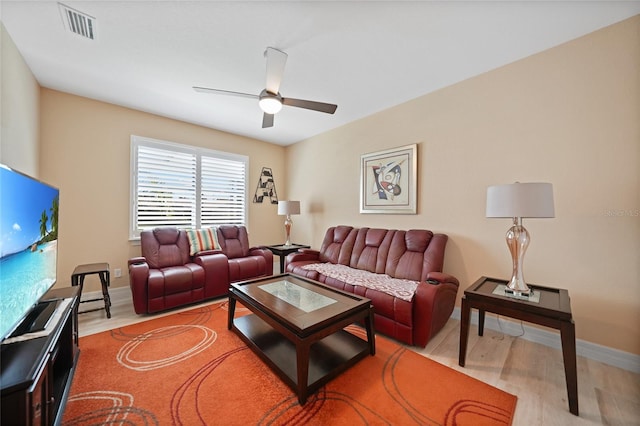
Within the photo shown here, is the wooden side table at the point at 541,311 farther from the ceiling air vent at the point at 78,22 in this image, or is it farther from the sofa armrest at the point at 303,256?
the ceiling air vent at the point at 78,22

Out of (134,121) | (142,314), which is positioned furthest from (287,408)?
(134,121)

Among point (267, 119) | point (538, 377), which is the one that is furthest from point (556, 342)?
point (267, 119)

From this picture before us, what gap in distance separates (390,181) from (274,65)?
6.72ft

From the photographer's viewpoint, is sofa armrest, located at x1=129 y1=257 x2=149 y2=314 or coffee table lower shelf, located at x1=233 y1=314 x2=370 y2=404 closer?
coffee table lower shelf, located at x1=233 y1=314 x2=370 y2=404

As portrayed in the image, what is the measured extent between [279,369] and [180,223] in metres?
3.05

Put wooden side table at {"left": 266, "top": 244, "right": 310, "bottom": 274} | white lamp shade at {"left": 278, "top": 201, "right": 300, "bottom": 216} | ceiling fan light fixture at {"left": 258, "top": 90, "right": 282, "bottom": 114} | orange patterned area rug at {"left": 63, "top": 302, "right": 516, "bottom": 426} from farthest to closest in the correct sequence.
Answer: white lamp shade at {"left": 278, "top": 201, "right": 300, "bottom": 216}
wooden side table at {"left": 266, "top": 244, "right": 310, "bottom": 274}
ceiling fan light fixture at {"left": 258, "top": 90, "right": 282, "bottom": 114}
orange patterned area rug at {"left": 63, "top": 302, "right": 516, "bottom": 426}

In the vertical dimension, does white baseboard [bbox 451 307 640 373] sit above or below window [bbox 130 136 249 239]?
below

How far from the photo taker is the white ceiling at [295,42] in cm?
177

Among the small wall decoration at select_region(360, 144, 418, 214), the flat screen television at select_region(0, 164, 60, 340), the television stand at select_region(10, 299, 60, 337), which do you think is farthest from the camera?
the small wall decoration at select_region(360, 144, 418, 214)

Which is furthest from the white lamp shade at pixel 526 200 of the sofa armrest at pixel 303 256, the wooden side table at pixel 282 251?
the wooden side table at pixel 282 251

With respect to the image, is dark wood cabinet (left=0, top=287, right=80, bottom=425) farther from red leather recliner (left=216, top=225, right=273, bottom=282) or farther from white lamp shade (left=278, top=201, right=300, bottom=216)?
white lamp shade (left=278, top=201, right=300, bottom=216)

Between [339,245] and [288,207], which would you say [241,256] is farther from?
[339,245]

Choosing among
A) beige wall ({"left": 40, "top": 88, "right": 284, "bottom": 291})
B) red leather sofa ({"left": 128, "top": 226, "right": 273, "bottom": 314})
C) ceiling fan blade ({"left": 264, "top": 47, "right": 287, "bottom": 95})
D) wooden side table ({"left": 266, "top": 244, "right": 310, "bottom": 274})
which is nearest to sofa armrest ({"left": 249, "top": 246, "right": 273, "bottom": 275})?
red leather sofa ({"left": 128, "top": 226, "right": 273, "bottom": 314})

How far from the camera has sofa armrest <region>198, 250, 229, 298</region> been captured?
3.15 metres
